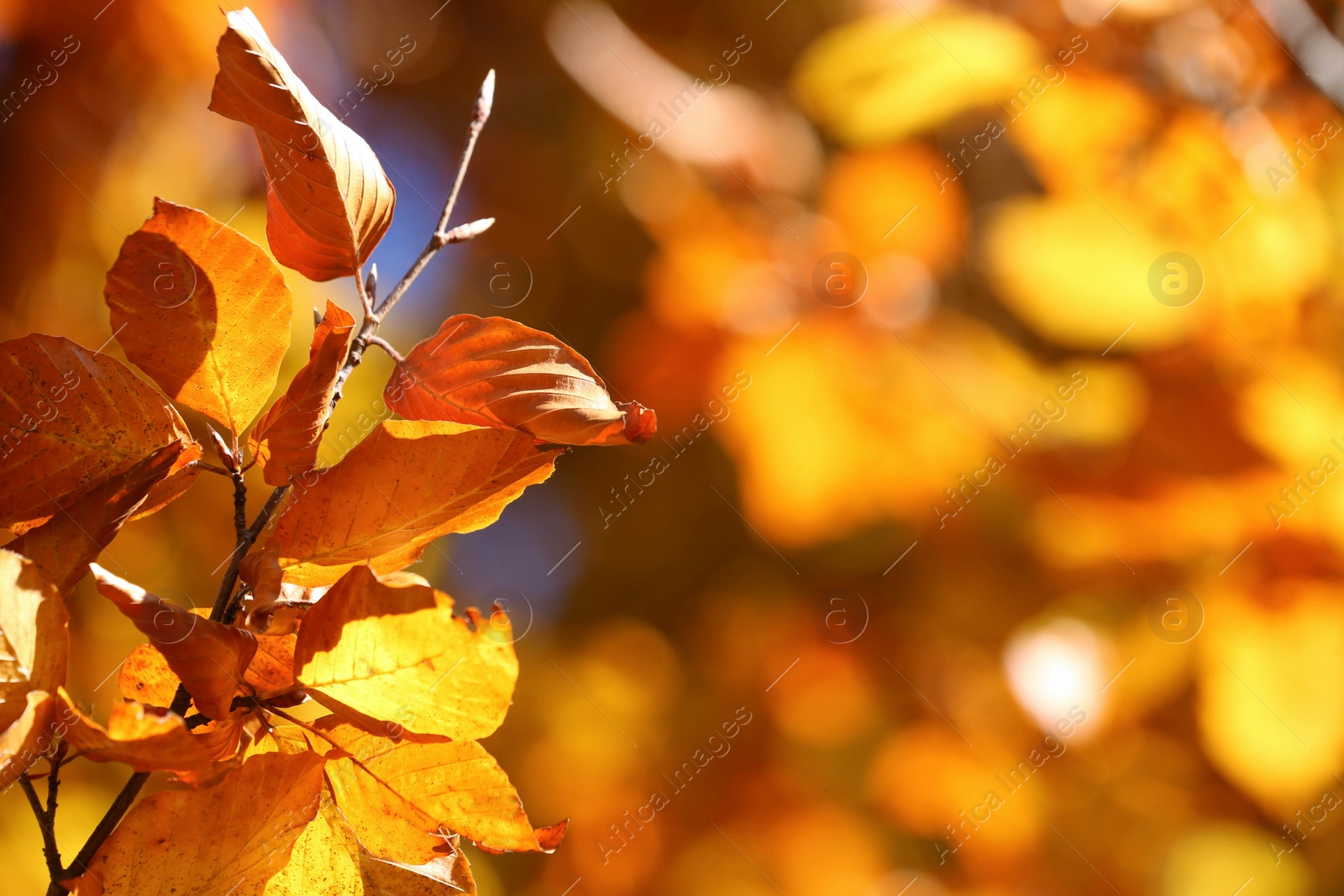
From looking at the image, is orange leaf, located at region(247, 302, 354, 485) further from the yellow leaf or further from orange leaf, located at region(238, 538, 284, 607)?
the yellow leaf

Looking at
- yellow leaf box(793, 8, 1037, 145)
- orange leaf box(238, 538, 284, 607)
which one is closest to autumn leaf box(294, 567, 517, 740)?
orange leaf box(238, 538, 284, 607)

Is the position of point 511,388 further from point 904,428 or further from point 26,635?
point 904,428

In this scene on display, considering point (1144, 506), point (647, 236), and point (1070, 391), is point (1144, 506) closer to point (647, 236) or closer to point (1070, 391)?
point (1070, 391)

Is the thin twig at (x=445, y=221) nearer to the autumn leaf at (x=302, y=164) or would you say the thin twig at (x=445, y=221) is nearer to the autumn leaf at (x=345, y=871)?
the autumn leaf at (x=302, y=164)

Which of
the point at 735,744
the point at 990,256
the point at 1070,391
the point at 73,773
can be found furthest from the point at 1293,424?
the point at 73,773

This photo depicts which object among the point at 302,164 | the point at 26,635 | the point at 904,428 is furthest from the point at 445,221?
the point at 904,428

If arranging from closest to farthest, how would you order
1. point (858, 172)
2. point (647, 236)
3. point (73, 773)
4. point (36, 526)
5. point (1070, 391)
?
point (36, 526), point (73, 773), point (1070, 391), point (858, 172), point (647, 236)
